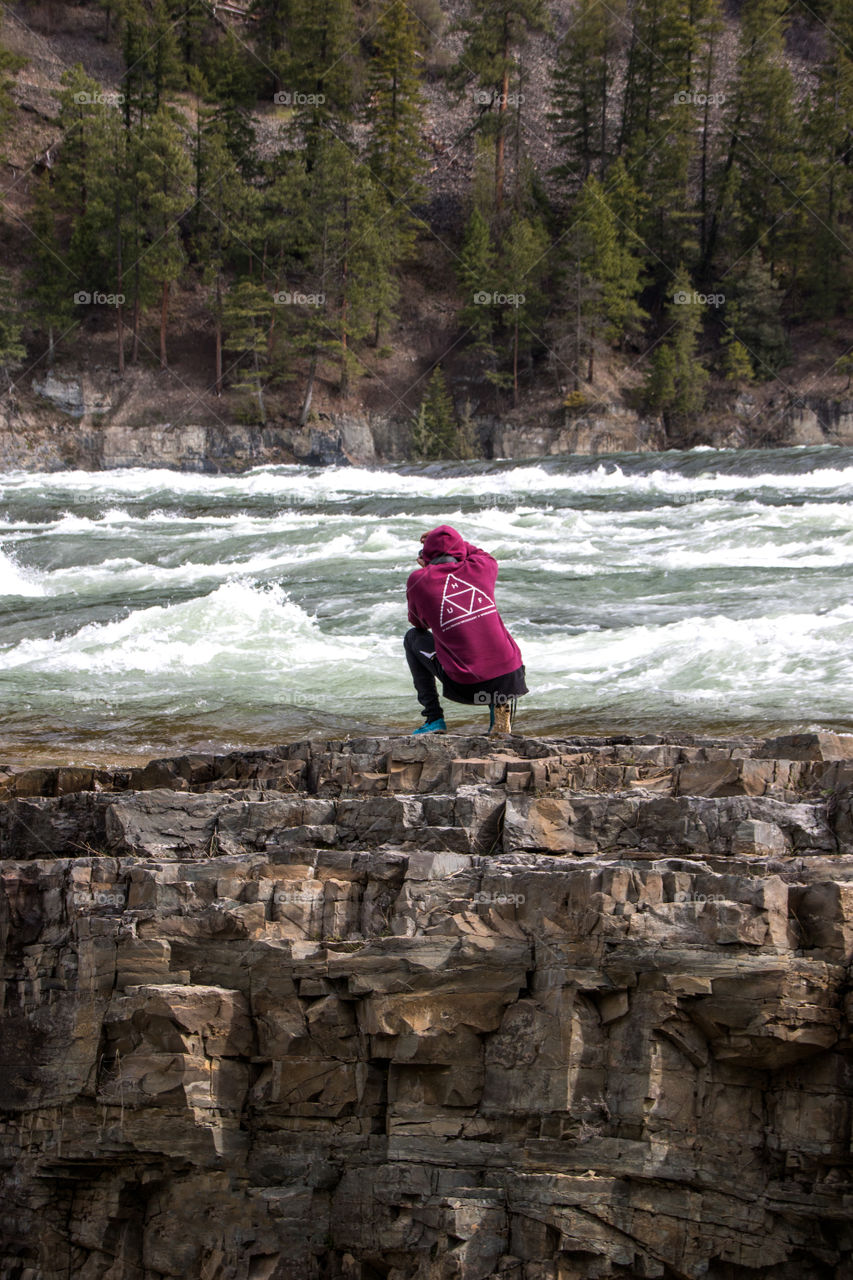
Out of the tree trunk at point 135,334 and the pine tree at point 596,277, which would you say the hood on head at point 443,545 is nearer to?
the pine tree at point 596,277

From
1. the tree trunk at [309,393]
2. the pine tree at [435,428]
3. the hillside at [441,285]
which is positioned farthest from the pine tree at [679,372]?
the tree trunk at [309,393]

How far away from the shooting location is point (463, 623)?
664 cm

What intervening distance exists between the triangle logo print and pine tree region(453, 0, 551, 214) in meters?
53.1

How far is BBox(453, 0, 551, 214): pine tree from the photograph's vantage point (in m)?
56.4

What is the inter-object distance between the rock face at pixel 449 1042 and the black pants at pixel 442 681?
55.2 inches

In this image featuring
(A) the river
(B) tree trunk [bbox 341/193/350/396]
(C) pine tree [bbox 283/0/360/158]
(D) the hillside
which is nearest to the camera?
(A) the river

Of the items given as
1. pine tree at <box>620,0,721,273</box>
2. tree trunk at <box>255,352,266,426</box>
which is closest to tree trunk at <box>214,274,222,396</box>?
tree trunk at <box>255,352,266,426</box>

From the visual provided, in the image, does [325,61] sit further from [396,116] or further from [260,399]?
[260,399]

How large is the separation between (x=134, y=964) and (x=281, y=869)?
2.23 ft

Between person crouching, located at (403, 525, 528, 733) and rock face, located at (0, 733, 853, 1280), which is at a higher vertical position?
person crouching, located at (403, 525, 528, 733)

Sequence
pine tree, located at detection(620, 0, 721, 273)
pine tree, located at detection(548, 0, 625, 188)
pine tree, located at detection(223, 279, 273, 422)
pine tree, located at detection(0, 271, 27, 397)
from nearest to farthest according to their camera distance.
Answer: pine tree, located at detection(0, 271, 27, 397), pine tree, located at detection(223, 279, 273, 422), pine tree, located at detection(620, 0, 721, 273), pine tree, located at detection(548, 0, 625, 188)

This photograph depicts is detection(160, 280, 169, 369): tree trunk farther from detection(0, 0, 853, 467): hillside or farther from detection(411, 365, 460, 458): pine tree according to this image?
detection(411, 365, 460, 458): pine tree

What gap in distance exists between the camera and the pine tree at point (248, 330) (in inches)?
1854

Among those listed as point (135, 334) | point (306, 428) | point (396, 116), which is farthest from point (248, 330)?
point (396, 116)
